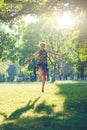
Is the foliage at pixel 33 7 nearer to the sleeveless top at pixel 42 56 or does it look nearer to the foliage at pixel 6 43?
the sleeveless top at pixel 42 56

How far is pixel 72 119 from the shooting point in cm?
878

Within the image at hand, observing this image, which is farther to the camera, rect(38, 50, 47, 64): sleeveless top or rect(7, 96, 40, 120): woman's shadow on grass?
rect(38, 50, 47, 64): sleeveless top

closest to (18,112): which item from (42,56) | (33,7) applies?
(42,56)

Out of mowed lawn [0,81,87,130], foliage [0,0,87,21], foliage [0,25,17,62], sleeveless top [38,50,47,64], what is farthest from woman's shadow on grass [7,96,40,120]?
foliage [0,25,17,62]

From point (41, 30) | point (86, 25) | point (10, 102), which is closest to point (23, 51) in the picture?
point (41, 30)

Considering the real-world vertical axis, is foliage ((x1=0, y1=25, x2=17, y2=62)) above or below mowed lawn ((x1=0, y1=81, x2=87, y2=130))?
above

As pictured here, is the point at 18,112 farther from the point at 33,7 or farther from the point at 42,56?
the point at 33,7

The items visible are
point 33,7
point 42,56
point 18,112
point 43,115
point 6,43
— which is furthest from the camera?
point 6,43

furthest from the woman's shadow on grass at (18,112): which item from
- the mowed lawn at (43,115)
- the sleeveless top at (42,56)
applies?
the sleeveless top at (42,56)

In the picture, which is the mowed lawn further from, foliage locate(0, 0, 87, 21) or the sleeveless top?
foliage locate(0, 0, 87, 21)

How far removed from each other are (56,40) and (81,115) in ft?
258

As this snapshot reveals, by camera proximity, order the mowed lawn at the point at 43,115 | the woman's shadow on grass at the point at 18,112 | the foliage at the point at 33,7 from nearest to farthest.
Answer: the mowed lawn at the point at 43,115, the woman's shadow on grass at the point at 18,112, the foliage at the point at 33,7

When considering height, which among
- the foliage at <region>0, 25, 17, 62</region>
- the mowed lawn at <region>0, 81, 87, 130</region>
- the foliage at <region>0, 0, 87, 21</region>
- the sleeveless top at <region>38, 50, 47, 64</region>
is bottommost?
the mowed lawn at <region>0, 81, 87, 130</region>

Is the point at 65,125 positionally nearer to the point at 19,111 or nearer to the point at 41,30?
the point at 19,111
